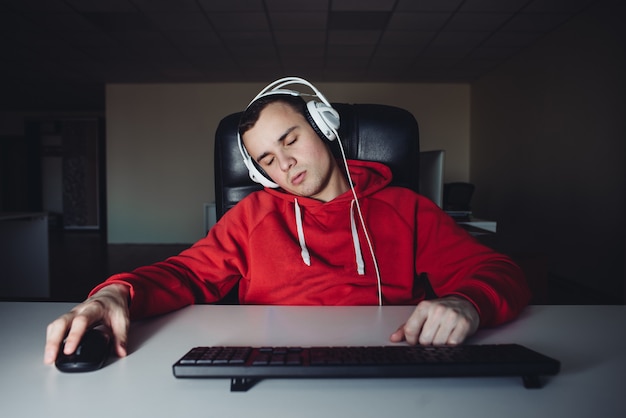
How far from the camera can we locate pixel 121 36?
4.35m

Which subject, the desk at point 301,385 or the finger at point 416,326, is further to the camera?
the finger at point 416,326

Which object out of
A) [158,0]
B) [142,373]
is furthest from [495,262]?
[158,0]

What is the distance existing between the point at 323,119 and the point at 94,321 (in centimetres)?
75

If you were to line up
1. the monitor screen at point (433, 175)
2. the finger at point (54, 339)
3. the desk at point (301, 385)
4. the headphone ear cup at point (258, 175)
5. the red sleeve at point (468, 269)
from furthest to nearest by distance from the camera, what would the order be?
the monitor screen at point (433, 175) → the headphone ear cup at point (258, 175) → the red sleeve at point (468, 269) → the finger at point (54, 339) → the desk at point (301, 385)

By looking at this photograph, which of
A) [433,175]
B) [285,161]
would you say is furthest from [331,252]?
[433,175]

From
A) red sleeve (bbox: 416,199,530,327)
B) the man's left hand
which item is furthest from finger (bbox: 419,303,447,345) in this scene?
red sleeve (bbox: 416,199,530,327)

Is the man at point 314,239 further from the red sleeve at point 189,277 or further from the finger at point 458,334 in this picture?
the finger at point 458,334

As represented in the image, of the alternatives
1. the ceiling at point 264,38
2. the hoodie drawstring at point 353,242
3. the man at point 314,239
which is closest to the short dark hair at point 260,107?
the man at point 314,239

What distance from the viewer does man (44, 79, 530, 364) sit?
1.07m

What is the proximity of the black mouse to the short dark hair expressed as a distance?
2.27ft

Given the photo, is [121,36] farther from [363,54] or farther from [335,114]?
[335,114]

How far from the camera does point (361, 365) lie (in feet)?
1.60

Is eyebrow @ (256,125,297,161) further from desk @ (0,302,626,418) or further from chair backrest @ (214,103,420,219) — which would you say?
desk @ (0,302,626,418)

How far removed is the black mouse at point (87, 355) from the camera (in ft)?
1.75
